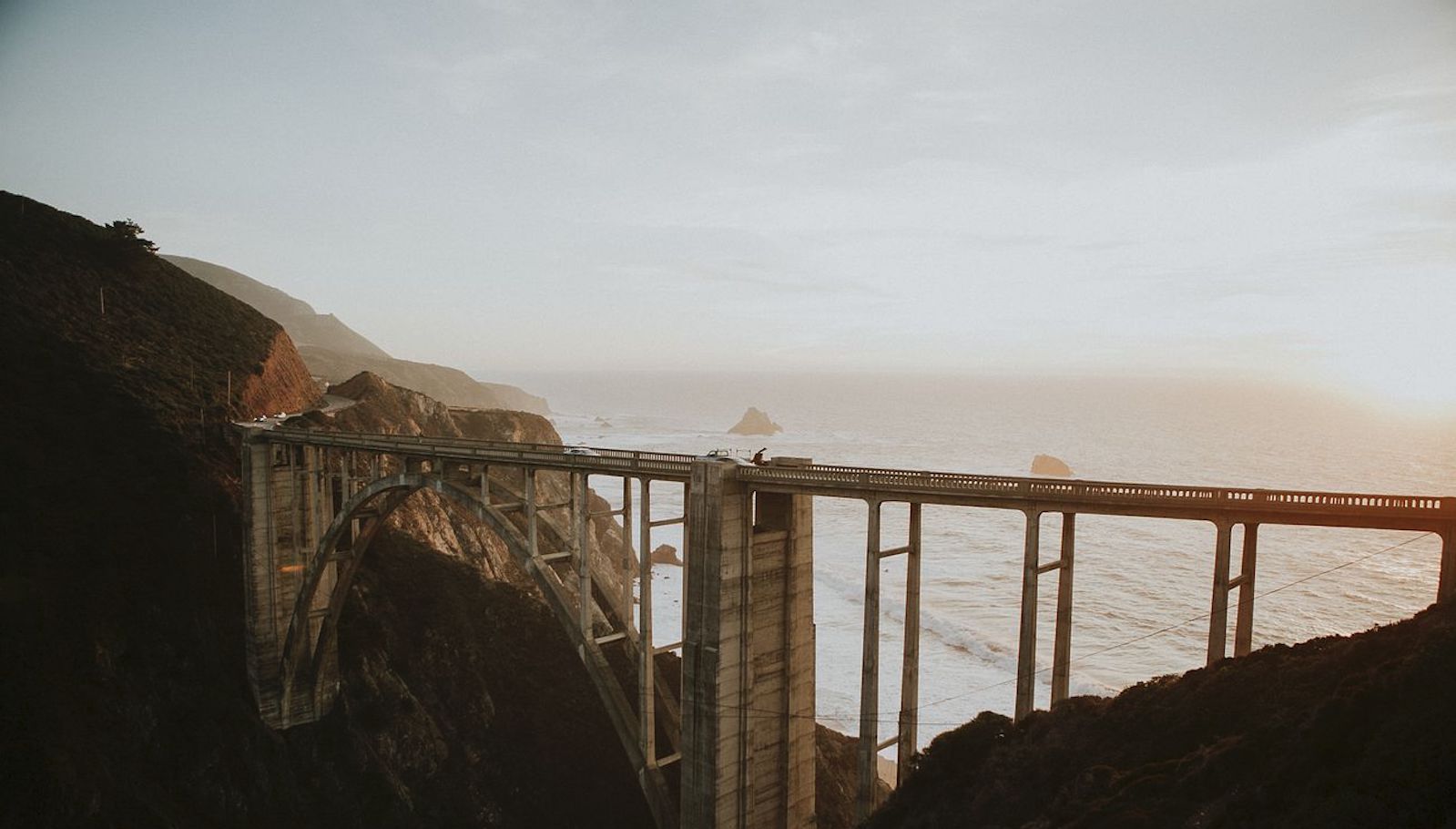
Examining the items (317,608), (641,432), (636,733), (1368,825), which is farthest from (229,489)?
(641,432)

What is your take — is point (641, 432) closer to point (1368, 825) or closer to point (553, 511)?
point (553, 511)

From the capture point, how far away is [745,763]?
21.1 metres

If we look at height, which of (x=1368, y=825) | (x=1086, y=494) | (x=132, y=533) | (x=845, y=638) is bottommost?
(x=845, y=638)

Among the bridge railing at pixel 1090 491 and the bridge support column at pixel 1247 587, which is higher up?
the bridge railing at pixel 1090 491

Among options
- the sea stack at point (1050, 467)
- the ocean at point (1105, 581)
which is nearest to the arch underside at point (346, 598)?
the ocean at point (1105, 581)

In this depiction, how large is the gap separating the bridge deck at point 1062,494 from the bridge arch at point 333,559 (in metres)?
3.77

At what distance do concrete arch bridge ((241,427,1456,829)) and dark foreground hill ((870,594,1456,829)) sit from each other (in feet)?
2.91

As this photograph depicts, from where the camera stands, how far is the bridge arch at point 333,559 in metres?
27.3

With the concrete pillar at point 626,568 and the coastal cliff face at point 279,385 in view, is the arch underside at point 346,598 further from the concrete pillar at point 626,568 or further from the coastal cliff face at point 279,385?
the coastal cliff face at point 279,385

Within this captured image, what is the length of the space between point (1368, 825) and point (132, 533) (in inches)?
1687

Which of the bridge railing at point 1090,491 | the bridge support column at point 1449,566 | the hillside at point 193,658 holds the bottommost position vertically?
the hillside at point 193,658

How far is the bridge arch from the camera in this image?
27266mm

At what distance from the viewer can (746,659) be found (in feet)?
69.2

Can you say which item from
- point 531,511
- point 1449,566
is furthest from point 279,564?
point 1449,566
